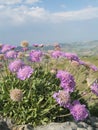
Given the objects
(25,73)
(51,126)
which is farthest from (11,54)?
(51,126)

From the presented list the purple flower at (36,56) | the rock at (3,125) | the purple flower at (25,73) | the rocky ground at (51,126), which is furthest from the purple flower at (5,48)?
the rock at (3,125)

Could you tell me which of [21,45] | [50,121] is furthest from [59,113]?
[21,45]

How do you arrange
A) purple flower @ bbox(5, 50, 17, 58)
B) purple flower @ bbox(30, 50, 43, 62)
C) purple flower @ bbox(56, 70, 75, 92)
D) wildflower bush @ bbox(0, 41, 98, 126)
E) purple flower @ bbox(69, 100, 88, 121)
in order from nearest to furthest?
purple flower @ bbox(69, 100, 88, 121)
purple flower @ bbox(56, 70, 75, 92)
wildflower bush @ bbox(0, 41, 98, 126)
purple flower @ bbox(30, 50, 43, 62)
purple flower @ bbox(5, 50, 17, 58)

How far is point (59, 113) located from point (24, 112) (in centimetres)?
99

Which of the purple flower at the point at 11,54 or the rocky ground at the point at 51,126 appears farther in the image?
the purple flower at the point at 11,54

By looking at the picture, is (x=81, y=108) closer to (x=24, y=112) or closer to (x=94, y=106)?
(x=24, y=112)

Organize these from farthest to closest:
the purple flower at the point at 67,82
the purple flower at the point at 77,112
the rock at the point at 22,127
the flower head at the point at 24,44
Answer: the flower head at the point at 24,44 → the rock at the point at 22,127 → the purple flower at the point at 67,82 → the purple flower at the point at 77,112

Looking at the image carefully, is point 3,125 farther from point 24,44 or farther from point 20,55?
point 24,44

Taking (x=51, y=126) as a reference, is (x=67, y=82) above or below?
above

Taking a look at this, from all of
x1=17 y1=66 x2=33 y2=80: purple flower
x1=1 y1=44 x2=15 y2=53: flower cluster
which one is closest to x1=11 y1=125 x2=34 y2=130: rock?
x1=17 y1=66 x2=33 y2=80: purple flower

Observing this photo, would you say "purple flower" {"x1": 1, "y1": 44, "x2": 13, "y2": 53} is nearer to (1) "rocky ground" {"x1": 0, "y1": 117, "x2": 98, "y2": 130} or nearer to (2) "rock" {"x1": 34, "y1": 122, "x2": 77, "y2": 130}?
(1) "rocky ground" {"x1": 0, "y1": 117, "x2": 98, "y2": 130}

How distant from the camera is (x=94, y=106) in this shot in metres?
12.7

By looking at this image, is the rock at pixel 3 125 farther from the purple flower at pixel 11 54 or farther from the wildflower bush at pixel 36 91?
the purple flower at pixel 11 54

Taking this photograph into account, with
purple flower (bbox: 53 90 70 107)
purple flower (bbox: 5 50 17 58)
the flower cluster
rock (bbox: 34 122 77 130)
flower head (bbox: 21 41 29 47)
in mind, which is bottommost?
rock (bbox: 34 122 77 130)
